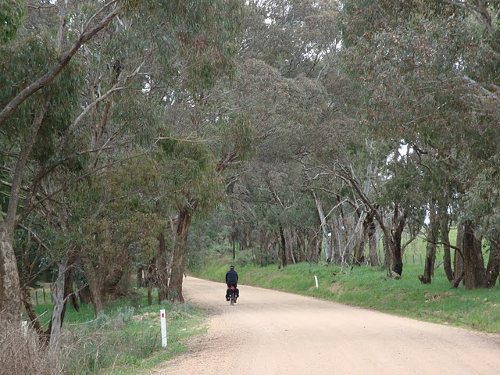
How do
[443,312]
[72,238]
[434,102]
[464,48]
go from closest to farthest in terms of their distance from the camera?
1. [464,48]
2. [434,102]
3. [72,238]
4. [443,312]

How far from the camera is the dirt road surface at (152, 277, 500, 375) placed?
32.7 feet

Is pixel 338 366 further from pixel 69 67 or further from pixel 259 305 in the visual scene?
pixel 259 305

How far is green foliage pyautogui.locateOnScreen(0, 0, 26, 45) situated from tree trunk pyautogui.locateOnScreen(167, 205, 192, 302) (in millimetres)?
13050

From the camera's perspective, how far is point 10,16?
35.8ft

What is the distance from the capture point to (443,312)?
1891 centimetres

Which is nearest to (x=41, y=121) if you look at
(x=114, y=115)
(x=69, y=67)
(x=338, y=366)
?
(x=69, y=67)

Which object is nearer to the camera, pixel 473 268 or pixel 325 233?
pixel 473 268

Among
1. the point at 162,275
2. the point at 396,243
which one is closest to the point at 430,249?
the point at 396,243

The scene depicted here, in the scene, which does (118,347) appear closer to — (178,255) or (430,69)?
(430,69)

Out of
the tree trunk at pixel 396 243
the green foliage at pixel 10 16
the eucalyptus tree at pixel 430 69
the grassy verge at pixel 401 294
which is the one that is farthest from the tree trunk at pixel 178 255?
the green foliage at pixel 10 16

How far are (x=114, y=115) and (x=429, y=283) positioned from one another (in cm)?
1456

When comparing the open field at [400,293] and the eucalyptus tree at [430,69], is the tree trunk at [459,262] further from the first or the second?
A: the eucalyptus tree at [430,69]

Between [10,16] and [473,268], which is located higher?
[10,16]

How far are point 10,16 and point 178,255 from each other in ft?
49.1
